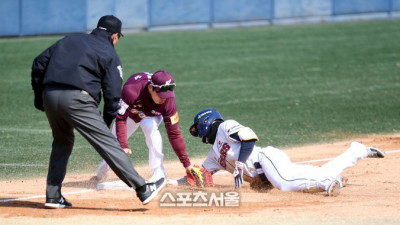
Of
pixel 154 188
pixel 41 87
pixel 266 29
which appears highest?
pixel 41 87

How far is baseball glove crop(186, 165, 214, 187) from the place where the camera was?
8539mm

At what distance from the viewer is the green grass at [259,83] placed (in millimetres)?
11992

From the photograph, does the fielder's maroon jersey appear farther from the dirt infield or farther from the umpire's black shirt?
the umpire's black shirt

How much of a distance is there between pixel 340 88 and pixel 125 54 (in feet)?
22.2

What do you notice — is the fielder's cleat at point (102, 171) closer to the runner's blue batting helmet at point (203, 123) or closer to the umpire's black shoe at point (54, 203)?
the runner's blue batting helmet at point (203, 123)

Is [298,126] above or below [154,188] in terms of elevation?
Answer: below

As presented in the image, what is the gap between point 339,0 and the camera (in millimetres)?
28547

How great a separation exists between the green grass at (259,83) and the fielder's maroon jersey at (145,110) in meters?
1.64

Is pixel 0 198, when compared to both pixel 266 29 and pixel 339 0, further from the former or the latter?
pixel 339 0

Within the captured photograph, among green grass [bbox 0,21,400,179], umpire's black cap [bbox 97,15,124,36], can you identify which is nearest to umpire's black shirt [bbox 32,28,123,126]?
umpire's black cap [bbox 97,15,124,36]

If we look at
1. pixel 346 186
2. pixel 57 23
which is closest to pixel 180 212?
pixel 346 186

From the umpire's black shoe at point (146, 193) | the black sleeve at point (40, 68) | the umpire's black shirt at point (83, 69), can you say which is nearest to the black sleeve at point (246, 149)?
the umpire's black shoe at point (146, 193)

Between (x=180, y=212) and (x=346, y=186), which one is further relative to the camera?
(x=346, y=186)

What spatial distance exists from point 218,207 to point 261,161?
1.06 meters
